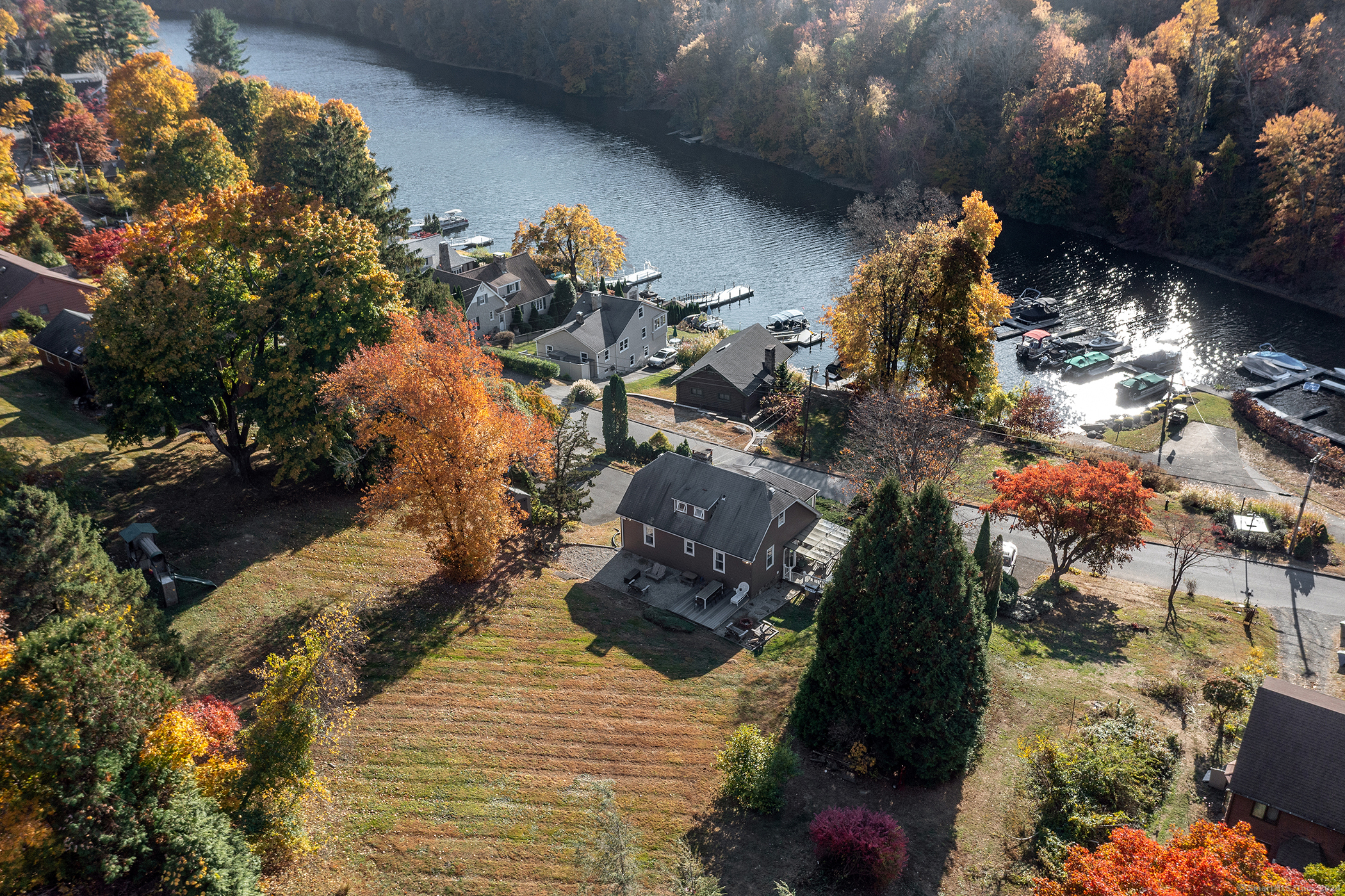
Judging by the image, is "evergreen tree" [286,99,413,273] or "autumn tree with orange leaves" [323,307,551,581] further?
"evergreen tree" [286,99,413,273]

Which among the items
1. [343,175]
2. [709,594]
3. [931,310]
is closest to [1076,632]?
[709,594]

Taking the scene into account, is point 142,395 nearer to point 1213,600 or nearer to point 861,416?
point 861,416

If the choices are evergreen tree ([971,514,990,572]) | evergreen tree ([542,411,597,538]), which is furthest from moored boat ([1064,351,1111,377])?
evergreen tree ([542,411,597,538])

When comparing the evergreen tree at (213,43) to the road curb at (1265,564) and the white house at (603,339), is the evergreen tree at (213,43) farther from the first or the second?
the road curb at (1265,564)

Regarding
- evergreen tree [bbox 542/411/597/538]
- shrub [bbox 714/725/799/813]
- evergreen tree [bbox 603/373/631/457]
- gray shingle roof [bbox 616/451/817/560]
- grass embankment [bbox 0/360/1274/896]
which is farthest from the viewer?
evergreen tree [bbox 603/373/631/457]

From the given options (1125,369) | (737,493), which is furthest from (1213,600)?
(1125,369)

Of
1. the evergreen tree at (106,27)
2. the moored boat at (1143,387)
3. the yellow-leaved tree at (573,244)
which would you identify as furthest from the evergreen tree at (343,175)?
the evergreen tree at (106,27)

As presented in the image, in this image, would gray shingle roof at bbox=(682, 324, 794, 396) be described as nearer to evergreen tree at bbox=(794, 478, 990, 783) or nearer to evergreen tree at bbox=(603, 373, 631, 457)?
evergreen tree at bbox=(603, 373, 631, 457)
